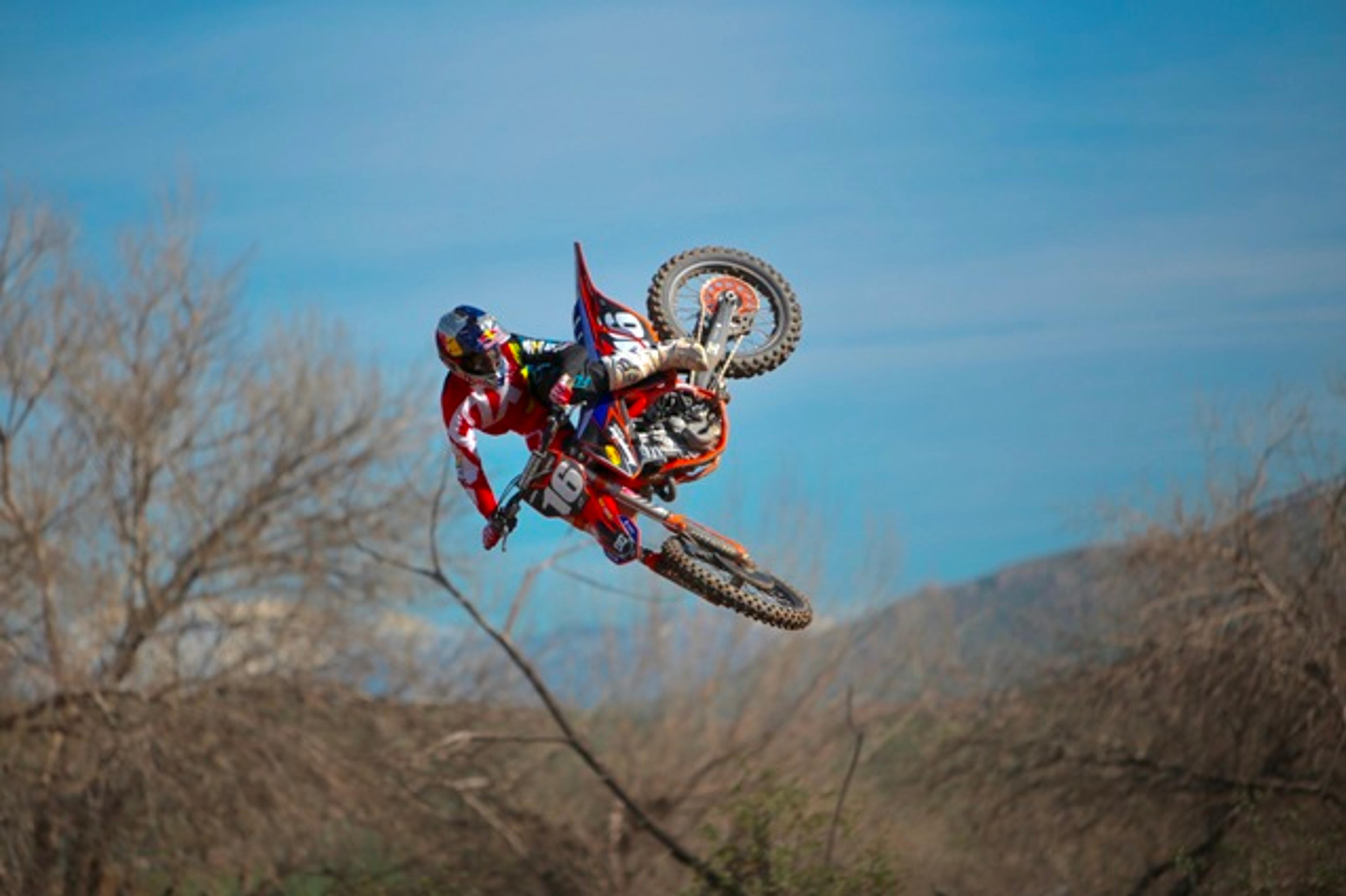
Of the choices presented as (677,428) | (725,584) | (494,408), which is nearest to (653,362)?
(677,428)

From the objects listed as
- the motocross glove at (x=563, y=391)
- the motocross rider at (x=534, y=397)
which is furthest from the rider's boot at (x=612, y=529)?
the motocross glove at (x=563, y=391)

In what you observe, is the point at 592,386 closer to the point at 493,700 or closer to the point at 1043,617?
the point at 1043,617

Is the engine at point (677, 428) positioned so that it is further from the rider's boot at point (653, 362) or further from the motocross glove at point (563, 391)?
the motocross glove at point (563, 391)

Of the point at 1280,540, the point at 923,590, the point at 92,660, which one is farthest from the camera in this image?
the point at 923,590

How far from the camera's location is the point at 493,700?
3356cm

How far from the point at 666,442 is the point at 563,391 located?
0.72m

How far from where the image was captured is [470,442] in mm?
8734

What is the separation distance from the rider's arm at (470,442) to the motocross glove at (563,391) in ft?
0.99

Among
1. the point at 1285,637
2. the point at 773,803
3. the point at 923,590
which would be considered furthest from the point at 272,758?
the point at 923,590

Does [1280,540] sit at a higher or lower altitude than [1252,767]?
higher

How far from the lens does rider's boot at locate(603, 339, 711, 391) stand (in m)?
8.74

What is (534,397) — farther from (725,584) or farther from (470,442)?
(725,584)

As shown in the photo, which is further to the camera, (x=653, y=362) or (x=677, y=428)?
(x=677, y=428)

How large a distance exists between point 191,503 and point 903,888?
45.4ft
